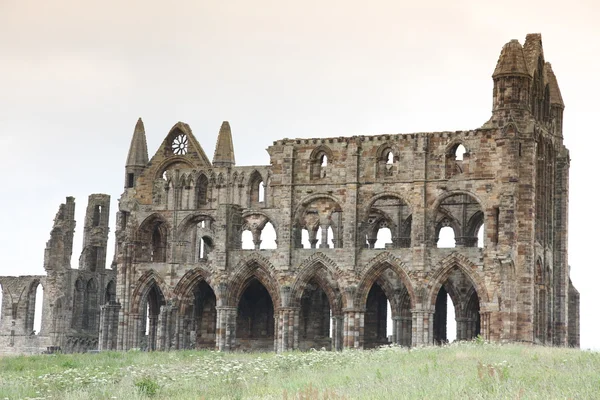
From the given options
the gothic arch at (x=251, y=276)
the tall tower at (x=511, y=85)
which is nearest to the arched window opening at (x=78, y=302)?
the gothic arch at (x=251, y=276)

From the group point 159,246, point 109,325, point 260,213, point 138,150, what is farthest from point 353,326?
point 138,150

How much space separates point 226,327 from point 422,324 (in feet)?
33.6

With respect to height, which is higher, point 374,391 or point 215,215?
point 215,215

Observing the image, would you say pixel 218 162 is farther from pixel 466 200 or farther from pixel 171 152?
pixel 466 200

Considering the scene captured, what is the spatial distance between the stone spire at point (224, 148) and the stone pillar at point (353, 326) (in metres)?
16.3

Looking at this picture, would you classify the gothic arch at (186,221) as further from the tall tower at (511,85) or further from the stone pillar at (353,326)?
the tall tower at (511,85)

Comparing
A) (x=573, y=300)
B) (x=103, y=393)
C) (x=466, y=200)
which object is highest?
(x=466, y=200)

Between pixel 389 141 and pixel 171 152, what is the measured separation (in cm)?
1335

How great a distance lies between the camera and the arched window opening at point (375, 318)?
66.9 metres

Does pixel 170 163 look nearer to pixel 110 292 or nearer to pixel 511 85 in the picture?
pixel 110 292

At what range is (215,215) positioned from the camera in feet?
217

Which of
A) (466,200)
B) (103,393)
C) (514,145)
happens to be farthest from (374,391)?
(466,200)

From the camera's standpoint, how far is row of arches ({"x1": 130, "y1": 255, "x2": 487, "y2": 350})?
61531 mm

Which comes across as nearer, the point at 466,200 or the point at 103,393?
the point at 103,393
